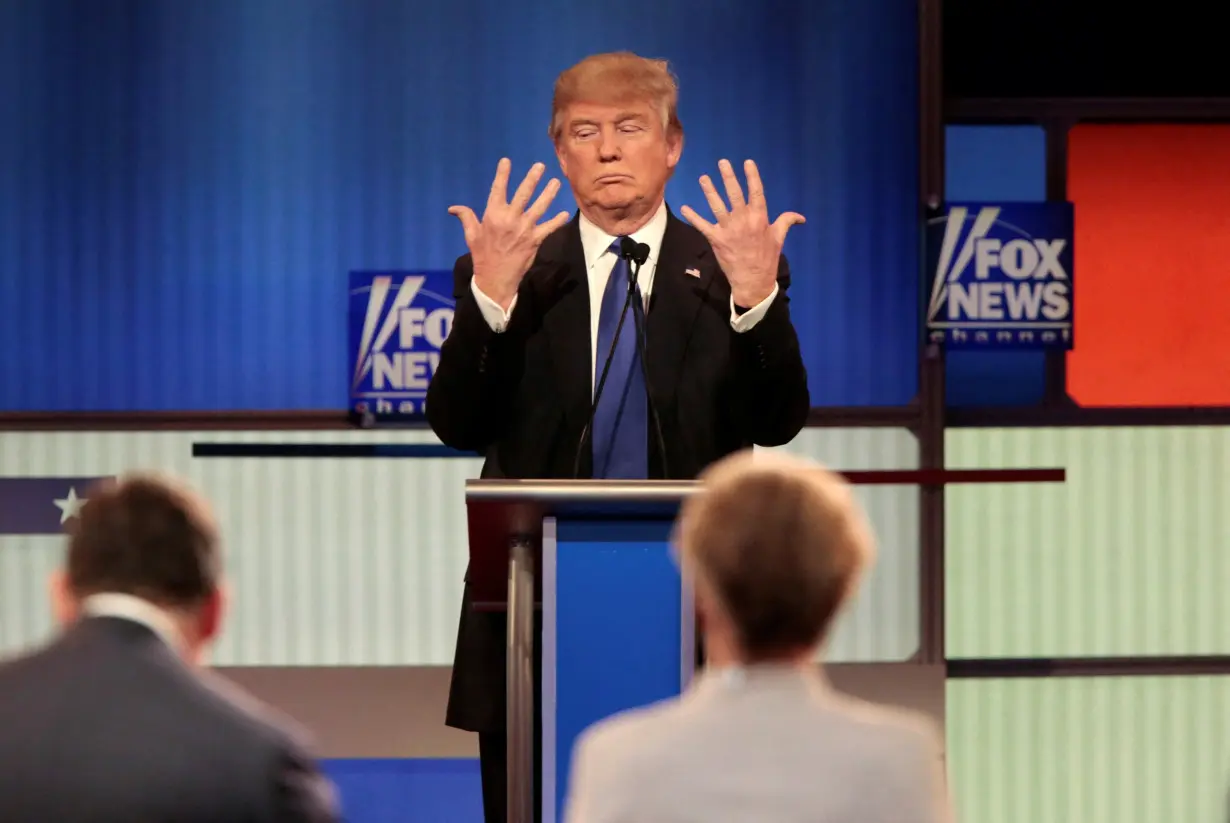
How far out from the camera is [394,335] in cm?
449

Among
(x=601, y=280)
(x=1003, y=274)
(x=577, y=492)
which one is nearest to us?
(x=577, y=492)

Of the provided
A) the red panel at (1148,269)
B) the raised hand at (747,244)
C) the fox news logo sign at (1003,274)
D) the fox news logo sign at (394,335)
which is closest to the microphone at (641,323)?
the raised hand at (747,244)

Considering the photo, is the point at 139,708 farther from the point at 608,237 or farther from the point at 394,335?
the point at 394,335

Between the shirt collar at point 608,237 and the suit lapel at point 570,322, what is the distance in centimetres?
1

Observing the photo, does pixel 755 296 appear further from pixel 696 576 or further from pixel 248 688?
pixel 248 688

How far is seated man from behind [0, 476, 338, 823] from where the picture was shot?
1.23 metres

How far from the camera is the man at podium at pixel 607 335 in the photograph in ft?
7.54

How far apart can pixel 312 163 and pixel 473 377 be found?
2.39 meters

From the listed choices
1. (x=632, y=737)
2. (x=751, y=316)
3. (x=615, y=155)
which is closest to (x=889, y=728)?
(x=632, y=737)

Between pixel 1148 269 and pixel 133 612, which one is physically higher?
pixel 1148 269

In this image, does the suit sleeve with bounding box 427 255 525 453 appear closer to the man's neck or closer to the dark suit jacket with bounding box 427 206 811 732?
the dark suit jacket with bounding box 427 206 811 732

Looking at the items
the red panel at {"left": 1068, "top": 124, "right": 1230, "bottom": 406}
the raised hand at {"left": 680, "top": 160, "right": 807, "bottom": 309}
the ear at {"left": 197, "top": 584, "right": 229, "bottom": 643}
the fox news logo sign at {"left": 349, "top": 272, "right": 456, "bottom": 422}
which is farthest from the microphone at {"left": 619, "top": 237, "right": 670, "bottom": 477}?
the red panel at {"left": 1068, "top": 124, "right": 1230, "bottom": 406}

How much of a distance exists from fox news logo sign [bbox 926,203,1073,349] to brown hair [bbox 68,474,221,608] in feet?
11.3

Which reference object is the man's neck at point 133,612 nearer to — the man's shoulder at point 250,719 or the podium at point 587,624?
the man's shoulder at point 250,719
